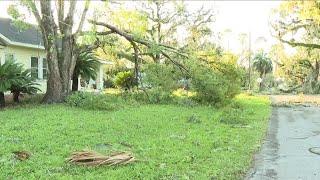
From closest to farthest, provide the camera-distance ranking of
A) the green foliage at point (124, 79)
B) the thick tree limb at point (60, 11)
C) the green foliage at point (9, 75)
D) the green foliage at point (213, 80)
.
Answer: the green foliage at point (9, 75), the thick tree limb at point (60, 11), the green foliage at point (213, 80), the green foliage at point (124, 79)

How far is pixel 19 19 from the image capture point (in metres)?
18.4

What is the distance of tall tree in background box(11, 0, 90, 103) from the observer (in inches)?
782

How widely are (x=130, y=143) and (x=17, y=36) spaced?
18124 mm

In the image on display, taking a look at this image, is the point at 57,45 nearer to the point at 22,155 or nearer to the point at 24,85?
the point at 24,85

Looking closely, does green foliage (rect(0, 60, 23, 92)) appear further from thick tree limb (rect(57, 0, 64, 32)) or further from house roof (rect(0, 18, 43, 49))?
house roof (rect(0, 18, 43, 49))

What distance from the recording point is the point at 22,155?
8484 mm

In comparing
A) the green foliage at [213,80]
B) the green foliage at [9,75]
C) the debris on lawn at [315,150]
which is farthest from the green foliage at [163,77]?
the debris on lawn at [315,150]

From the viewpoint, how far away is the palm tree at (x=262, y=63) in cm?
7831

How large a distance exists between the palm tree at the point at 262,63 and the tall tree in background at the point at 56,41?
6026 cm

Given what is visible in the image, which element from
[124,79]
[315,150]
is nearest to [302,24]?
[124,79]

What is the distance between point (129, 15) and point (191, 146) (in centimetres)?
1008

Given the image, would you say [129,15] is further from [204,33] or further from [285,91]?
[285,91]

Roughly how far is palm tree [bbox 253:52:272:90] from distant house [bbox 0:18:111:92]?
5359cm

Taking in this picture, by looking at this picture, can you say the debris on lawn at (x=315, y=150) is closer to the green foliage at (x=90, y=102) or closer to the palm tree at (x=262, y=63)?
the green foliage at (x=90, y=102)
